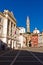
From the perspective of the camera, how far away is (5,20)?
73312 millimetres

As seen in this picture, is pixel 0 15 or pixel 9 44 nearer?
pixel 0 15

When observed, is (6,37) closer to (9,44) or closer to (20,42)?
(9,44)

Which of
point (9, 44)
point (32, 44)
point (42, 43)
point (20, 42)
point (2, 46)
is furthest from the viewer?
point (32, 44)

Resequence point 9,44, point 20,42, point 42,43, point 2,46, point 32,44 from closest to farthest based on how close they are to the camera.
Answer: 1. point 2,46
2. point 9,44
3. point 20,42
4. point 42,43
5. point 32,44

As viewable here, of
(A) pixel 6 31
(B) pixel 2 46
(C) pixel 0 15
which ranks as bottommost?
(B) pixel 2 46

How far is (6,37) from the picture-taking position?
235 feet

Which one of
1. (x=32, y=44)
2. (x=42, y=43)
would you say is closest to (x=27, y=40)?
(x=32, y=44)

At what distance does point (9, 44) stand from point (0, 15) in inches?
482

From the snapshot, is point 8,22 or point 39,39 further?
point 39,39

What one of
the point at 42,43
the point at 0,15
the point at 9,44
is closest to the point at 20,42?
the point at 42,43

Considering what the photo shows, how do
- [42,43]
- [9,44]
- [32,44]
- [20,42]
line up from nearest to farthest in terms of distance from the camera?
1. [9,44]
2. [20,42]
3. [42,43]
4. [32,44]

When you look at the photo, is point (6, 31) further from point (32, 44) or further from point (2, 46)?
point (32, 44)

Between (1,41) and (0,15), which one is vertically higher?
(0,15)

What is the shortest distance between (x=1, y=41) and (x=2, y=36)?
1.84 m
